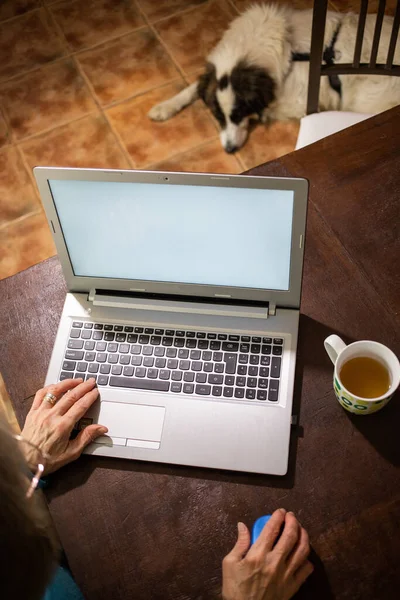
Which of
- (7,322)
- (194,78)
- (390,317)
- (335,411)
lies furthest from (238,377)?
(194,78)

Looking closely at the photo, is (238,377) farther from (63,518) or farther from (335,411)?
(63,518)

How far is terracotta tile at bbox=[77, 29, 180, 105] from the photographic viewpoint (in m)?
2.29

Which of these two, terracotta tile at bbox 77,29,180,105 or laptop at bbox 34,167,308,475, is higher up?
laptop at bbox 34,167,308,475

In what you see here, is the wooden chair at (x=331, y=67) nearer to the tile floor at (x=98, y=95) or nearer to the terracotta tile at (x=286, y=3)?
the tile floor at (x=98, y=95)

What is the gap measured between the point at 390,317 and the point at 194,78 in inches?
63.3

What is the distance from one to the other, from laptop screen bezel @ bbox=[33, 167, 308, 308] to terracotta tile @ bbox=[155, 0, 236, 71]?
5.16ft

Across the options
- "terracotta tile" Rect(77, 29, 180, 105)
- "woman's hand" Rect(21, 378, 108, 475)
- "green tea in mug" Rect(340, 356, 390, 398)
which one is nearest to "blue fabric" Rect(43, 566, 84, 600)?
"woman's hand" Rect(21, 378, 108, 475)

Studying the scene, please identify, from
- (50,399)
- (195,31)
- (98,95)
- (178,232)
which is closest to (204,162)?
(98,95)

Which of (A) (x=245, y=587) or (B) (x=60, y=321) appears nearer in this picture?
(A) (x=245, y=587)

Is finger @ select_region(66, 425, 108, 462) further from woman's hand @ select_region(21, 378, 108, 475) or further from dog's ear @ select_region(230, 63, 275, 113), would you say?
dog's ear @ select_region(230, 63, 275, 113)

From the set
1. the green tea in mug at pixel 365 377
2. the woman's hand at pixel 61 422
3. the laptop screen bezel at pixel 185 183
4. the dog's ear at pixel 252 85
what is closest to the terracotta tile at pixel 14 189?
the dog's ear at pixel 252 85

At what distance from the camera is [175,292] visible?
3.23 ft

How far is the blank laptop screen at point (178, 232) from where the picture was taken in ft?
2.78

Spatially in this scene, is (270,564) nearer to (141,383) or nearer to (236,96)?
(141,383)
